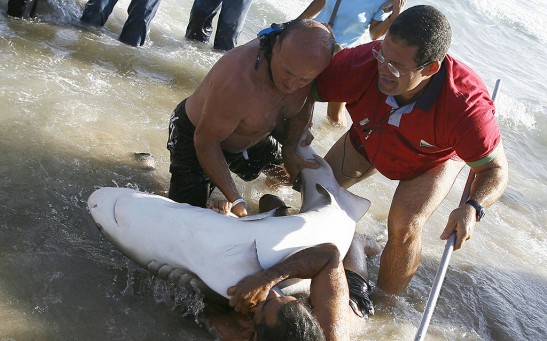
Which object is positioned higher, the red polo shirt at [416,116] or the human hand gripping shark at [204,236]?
the red polo shirt at [416,116]

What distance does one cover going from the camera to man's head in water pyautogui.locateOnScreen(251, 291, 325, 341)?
2.98 meters

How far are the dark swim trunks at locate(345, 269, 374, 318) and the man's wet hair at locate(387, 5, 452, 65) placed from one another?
1.38m

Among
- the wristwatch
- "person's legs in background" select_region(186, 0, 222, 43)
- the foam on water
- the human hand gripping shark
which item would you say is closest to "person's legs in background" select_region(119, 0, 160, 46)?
the foam on water

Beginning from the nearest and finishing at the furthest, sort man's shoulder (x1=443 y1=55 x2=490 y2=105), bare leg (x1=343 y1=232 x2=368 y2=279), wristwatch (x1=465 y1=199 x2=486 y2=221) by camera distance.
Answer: wristwatch (x1=465 y1=199 x2=486 y2=221), man's shoulder (x1=443 y1=55 x2=490 y2=105), bare leg (x1=343 y1=232 x2=368 y2=279)

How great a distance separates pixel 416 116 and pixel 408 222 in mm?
683

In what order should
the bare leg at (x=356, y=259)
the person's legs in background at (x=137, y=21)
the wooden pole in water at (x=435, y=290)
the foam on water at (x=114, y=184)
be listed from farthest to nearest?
the person's legs in background at (x=137, y=21) → the bare leg at (x=356, y=259) → the foam on water at (x=114, y=184) → the wooden pole in water at (x=435, y=290)

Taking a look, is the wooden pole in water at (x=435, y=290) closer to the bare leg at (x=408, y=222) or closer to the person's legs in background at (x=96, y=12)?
the bare leg at (x=408, y=222)

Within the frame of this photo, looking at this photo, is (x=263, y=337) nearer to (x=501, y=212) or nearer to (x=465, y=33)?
(x=501, y=212)

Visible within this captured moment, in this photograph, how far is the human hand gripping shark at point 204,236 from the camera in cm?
344

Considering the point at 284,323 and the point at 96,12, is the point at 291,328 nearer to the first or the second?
the point at 284,323

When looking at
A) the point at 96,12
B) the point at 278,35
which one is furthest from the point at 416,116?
the point at 96,12

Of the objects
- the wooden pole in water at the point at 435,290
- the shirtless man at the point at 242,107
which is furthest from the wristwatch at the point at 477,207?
the shirtless man at the point at 242,107

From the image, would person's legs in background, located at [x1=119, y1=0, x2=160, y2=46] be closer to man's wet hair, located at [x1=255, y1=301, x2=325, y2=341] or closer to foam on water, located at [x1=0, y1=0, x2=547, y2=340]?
foam on water, located at [x1=0, y1=0, x2=547, y2=340]

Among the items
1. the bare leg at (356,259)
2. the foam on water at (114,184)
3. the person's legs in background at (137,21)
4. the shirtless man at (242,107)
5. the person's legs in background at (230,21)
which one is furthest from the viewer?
the person's legs in background at (230,21)
